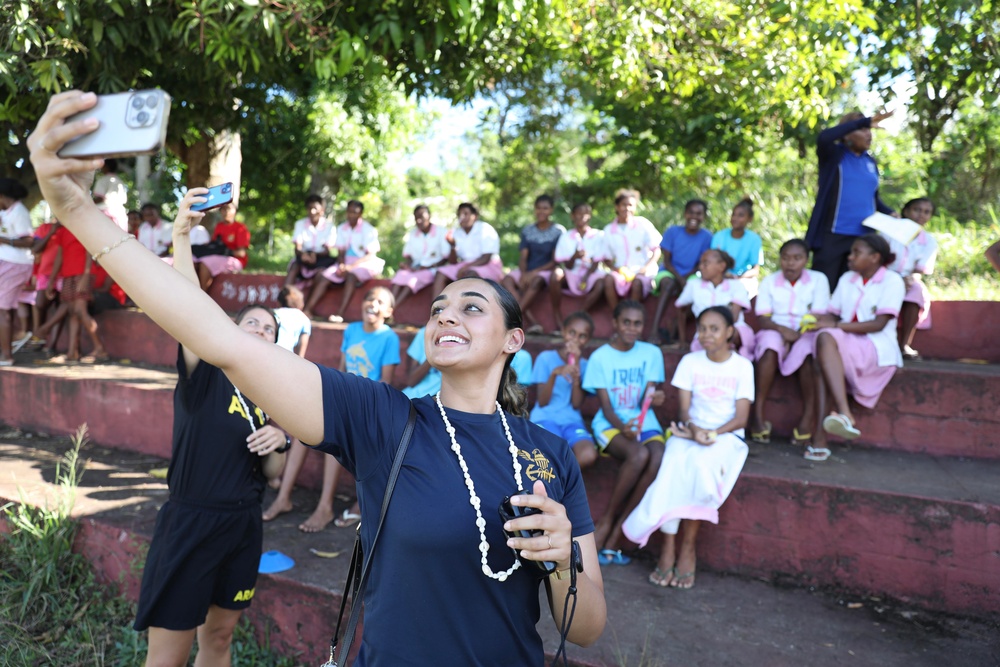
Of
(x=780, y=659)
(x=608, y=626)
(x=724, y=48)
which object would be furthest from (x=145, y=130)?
(x=724, y=48)

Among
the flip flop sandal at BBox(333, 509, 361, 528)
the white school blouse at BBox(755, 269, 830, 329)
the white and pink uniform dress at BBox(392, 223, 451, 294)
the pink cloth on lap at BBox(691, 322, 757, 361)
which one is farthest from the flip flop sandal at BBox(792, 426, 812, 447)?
the white and pink uniform dress at BBox(392, 223, 451, 294)

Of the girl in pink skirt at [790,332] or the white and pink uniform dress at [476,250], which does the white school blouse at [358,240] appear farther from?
the girl in pink skirt at [790,332]

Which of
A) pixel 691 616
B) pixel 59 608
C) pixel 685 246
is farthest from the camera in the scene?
pixel 685 246

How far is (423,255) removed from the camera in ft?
25.7

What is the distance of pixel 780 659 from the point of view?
10.7 ft

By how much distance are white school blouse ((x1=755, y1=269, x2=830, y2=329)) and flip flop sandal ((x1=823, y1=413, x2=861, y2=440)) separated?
931mm

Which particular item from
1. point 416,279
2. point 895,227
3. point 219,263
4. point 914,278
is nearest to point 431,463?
point 895,227

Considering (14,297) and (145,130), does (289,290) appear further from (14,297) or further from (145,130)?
(145,130)

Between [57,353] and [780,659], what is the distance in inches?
304

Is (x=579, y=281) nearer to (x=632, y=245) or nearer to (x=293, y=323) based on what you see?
(x=632, y=245)

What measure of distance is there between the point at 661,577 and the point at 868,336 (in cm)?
224

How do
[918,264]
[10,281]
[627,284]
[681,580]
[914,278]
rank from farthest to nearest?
[10,281] < [627,284] < [918,264] < [914,278] < [681,580]

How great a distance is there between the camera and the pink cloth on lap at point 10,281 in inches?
299

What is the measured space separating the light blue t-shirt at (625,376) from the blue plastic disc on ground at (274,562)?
6.43ft
